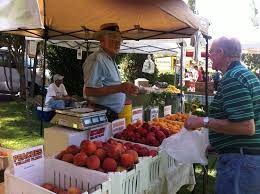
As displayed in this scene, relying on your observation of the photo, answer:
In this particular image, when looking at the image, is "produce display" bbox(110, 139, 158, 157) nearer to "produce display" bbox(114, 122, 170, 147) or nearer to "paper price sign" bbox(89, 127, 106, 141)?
A: "produce display" bbox(114, 122, 170, 147)

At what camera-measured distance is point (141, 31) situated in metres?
5.27

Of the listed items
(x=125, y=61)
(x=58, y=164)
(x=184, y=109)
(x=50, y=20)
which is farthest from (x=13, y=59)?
(x=58, y=164)

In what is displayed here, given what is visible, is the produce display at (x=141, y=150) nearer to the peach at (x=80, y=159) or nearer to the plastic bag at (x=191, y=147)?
the plastic bag at (x=191, y=147)

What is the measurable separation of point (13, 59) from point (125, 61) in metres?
5.87

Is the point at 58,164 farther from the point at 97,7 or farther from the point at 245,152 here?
the point at 97,7

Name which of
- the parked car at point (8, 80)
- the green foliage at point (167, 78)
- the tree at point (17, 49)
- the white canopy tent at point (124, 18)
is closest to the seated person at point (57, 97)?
the tree at point (17, 49)

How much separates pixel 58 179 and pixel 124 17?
123 inches

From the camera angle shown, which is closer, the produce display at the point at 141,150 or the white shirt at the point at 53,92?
the produce display at the point at 141,150

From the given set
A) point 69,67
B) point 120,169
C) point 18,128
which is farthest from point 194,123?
point 69,67

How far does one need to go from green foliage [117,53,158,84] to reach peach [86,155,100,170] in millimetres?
14101

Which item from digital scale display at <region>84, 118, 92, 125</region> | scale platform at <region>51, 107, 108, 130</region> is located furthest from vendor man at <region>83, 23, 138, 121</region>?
digital scale display at <region>84, 118, 92, 125</region>

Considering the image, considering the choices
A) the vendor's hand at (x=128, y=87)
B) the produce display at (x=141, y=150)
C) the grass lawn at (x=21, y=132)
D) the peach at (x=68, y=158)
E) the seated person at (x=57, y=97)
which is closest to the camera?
the peach at (x=68, y=158)

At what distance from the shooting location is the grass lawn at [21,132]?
16.6ft

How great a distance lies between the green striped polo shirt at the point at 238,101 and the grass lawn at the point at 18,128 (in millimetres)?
4733
